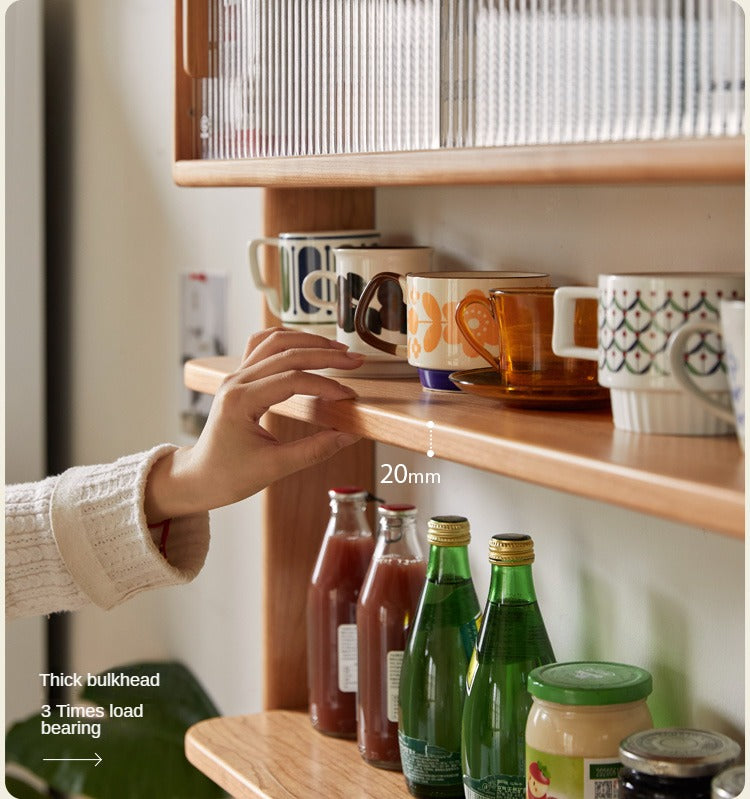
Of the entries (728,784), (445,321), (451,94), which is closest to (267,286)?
(445,321)

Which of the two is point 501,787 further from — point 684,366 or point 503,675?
point 684,366

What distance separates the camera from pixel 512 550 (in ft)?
3.12

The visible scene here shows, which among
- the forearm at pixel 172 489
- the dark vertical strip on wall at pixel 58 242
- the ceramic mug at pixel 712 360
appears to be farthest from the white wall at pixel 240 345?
the forearm at pixel 172 489

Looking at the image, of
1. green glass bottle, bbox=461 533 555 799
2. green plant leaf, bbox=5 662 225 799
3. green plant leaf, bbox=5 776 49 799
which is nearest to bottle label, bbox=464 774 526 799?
green glass bottle, bbox=461 533 555 799

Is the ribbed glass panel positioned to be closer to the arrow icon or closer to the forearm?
the forearm

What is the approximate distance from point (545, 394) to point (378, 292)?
9.5 inches

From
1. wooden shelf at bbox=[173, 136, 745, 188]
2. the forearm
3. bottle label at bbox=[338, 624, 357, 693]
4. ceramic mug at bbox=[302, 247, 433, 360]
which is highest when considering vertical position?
wooden shelf at bbox=[173, 136, 745, 188]

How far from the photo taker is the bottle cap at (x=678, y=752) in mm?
798

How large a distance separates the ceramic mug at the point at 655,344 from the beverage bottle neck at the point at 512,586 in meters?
0.24

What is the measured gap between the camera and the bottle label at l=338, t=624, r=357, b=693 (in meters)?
1.20

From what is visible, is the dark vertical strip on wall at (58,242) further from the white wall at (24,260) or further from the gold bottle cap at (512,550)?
the gold bottle cap at (512,550)

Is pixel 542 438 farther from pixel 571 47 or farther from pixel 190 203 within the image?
pixel 190 203

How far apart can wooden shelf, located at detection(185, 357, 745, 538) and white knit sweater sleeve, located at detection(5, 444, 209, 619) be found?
0.25m

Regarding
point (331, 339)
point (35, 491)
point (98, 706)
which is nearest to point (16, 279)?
point (98, 706)
